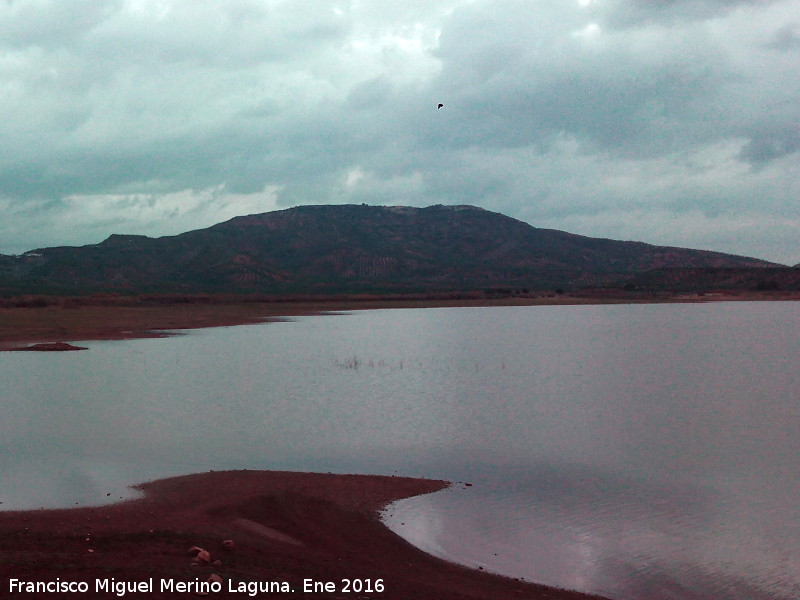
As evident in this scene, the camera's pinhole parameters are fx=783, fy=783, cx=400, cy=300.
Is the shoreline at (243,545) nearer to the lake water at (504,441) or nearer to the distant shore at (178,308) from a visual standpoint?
the lake water at (504,441)

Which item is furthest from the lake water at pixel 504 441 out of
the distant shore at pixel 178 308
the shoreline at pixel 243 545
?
the distant shore at pixel 178 308

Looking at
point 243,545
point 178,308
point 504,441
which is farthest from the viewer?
point 178,308

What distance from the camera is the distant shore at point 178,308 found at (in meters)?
61.8

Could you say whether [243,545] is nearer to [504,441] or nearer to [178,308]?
[504,441]

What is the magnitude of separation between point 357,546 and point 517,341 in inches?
1728

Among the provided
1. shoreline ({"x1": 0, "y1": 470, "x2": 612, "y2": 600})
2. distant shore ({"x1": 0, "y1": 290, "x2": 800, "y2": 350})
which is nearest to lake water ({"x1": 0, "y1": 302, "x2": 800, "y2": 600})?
shoreline ({"x1": 0, "y1": 470, "x2": 612, "y2": 600})

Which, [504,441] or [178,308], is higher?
[178,308]

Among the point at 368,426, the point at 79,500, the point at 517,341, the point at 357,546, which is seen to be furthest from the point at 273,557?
the point at 517,341

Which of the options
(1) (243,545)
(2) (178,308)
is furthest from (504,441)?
(2) (178,308)

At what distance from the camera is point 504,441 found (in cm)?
2119

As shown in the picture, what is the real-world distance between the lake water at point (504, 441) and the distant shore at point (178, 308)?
16735mm

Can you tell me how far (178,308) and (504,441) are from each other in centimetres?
8781

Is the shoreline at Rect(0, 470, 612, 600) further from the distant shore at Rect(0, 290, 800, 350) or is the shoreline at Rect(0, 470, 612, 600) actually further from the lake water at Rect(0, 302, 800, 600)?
the distant shore at Rect(0, 290, 800, 350)

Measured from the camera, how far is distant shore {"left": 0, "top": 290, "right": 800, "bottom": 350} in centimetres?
6184
